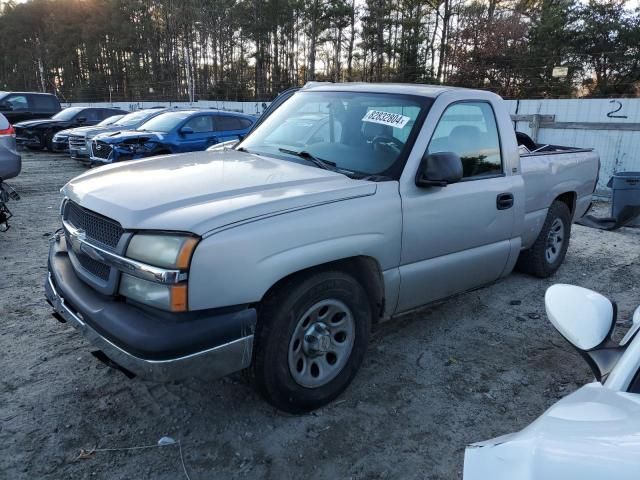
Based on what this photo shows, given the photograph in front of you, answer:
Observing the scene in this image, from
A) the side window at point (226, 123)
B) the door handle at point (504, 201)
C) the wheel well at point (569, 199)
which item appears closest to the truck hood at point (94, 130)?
the side window at point (226, 123)

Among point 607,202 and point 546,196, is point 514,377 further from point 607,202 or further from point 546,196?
point 607,202

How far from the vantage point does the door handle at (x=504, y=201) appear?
3807 mm

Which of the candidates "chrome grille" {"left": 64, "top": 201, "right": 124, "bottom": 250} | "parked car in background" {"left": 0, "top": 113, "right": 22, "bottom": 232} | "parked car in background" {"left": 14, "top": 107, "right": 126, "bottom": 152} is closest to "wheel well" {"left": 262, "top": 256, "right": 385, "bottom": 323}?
"chrome grille" {"left": 64, "top": 201, "right": 124, "bottom": 250}

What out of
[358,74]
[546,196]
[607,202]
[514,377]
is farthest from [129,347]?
[358,74]

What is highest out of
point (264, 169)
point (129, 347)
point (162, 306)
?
point (264, 169)

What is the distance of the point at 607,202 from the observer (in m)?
9.67

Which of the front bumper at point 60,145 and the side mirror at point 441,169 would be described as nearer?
the side mirror at point 441,169

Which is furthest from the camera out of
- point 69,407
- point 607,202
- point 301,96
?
point 607,202

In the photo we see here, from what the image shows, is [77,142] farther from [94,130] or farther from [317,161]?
[317,161]

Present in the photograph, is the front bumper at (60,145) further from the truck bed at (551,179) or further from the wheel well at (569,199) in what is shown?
the wheel well at (569,199)

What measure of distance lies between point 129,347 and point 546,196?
4.15 metres

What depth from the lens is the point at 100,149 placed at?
10938mm

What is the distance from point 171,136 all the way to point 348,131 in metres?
8.22

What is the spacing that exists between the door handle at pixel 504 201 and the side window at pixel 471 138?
0.19 meters
